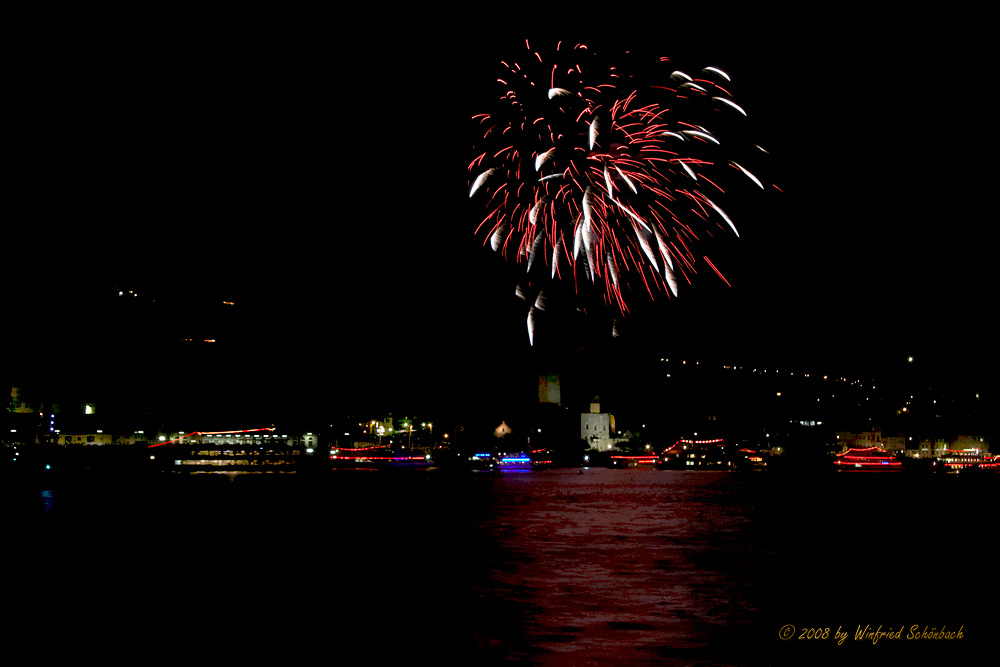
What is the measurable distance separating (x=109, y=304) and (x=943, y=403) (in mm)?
88468

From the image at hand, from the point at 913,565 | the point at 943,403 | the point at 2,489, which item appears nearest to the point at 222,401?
the point at 2,489

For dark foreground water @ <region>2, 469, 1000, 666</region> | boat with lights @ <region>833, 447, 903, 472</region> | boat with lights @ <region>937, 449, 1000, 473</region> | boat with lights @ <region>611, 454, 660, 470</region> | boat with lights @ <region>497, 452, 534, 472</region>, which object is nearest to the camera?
dark foreground water @ <region>2, 469, 1000, 666</region>

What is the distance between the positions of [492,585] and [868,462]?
226 ft

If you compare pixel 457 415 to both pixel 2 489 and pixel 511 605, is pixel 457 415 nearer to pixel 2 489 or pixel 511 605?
pixel 2 489

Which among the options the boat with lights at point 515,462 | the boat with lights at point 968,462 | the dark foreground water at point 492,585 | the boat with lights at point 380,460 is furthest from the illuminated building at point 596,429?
the dark foreground water at point 492,585

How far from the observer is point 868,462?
7425 cm

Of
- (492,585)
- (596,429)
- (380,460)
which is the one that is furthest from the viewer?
(596,429)

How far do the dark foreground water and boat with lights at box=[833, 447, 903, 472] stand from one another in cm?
5035

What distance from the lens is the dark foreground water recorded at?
9055 millimetres

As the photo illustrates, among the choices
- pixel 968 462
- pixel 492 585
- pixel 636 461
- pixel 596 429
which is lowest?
pixel 968 462

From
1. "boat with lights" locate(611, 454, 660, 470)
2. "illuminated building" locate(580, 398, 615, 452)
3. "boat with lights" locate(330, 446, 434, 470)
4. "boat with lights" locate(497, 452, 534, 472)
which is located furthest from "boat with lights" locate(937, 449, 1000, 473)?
"boat with lights" locate(330, 446, 434, 470)

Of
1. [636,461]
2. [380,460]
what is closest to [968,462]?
[636,461]

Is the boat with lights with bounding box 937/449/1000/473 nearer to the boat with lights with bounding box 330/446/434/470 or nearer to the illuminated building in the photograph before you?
the illuminated building

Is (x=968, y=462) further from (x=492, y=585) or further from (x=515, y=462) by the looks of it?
(x=492, y=585)
